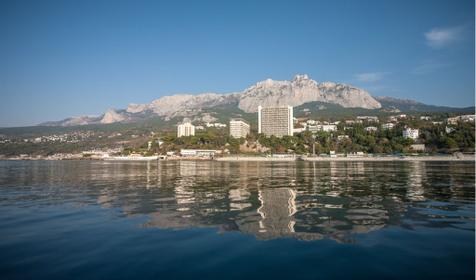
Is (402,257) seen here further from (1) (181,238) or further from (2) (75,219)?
(2) (75,219)

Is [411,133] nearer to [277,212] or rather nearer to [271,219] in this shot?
[277,212]

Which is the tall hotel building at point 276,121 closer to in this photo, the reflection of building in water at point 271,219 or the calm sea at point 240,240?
the reflection of building in water at point 271,219

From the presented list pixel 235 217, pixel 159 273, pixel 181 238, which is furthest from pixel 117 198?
pixel 159 273

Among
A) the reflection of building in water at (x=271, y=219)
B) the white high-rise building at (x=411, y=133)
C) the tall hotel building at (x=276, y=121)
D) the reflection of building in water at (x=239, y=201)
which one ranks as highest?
the tall hotel building at (x=276, y=121)

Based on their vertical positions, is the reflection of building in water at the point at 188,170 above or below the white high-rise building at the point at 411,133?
below

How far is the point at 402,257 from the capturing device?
952 centimetres

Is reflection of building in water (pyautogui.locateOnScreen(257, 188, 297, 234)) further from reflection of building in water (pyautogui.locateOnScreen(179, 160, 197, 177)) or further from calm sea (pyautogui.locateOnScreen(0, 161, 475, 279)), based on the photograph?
reflection of building in water (pyautogui.locateOnScreen(179, 160, 197, 177))

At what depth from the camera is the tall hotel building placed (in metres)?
192

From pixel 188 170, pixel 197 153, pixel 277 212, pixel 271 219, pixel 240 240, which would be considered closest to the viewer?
pixel 240 240

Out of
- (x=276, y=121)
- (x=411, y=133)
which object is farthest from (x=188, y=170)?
(x=276, y=121)

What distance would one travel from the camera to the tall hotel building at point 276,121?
192m

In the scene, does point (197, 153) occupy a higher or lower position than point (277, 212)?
lower

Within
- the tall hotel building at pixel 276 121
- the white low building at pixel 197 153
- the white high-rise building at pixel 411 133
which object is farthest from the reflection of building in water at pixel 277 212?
the tall hotel building at pixel 276 121

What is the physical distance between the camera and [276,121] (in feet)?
638
